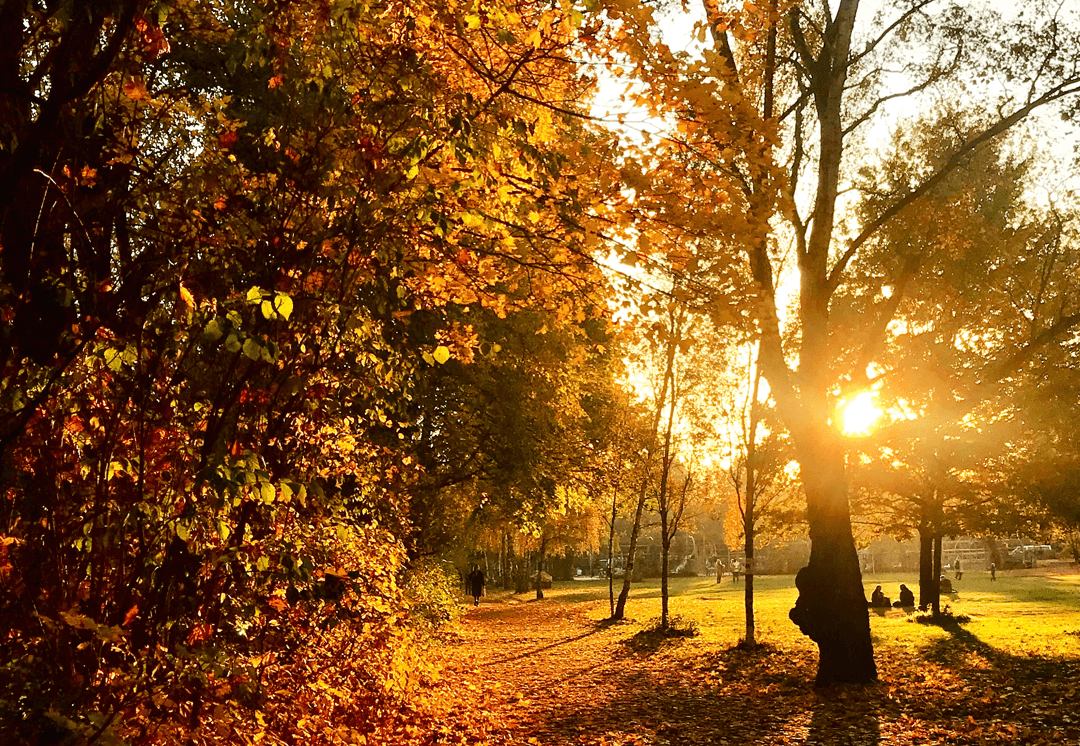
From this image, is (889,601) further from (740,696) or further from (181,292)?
(181,292)

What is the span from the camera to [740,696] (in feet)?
39.2

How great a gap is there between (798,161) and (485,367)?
7.46 metres

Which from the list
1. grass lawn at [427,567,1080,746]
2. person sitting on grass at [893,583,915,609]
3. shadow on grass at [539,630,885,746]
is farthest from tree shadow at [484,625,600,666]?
person sitting on grass at [893,583,915,609]

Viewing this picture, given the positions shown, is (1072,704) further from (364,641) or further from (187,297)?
(187,297)

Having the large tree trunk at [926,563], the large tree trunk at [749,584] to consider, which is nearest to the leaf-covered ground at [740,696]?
the large tree trunk at [749,584]

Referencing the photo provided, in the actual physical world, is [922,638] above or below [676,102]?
below

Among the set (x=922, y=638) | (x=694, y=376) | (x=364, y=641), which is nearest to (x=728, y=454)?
(x=694, y=376)

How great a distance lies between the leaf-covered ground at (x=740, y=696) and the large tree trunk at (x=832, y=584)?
46 centimetres

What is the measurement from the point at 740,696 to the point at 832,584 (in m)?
2.32

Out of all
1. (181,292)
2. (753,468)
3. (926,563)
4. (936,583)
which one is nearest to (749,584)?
(753,468)

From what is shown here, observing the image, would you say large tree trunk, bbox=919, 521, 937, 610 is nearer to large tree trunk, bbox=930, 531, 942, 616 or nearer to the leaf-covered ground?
large tree trunk, bbox=930, 531, 942, 616

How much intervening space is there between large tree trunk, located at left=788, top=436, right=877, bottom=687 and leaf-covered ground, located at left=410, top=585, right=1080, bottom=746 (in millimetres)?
460

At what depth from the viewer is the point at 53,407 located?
3.54 m

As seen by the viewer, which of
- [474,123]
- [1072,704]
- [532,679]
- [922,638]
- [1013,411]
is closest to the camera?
[474,123]
